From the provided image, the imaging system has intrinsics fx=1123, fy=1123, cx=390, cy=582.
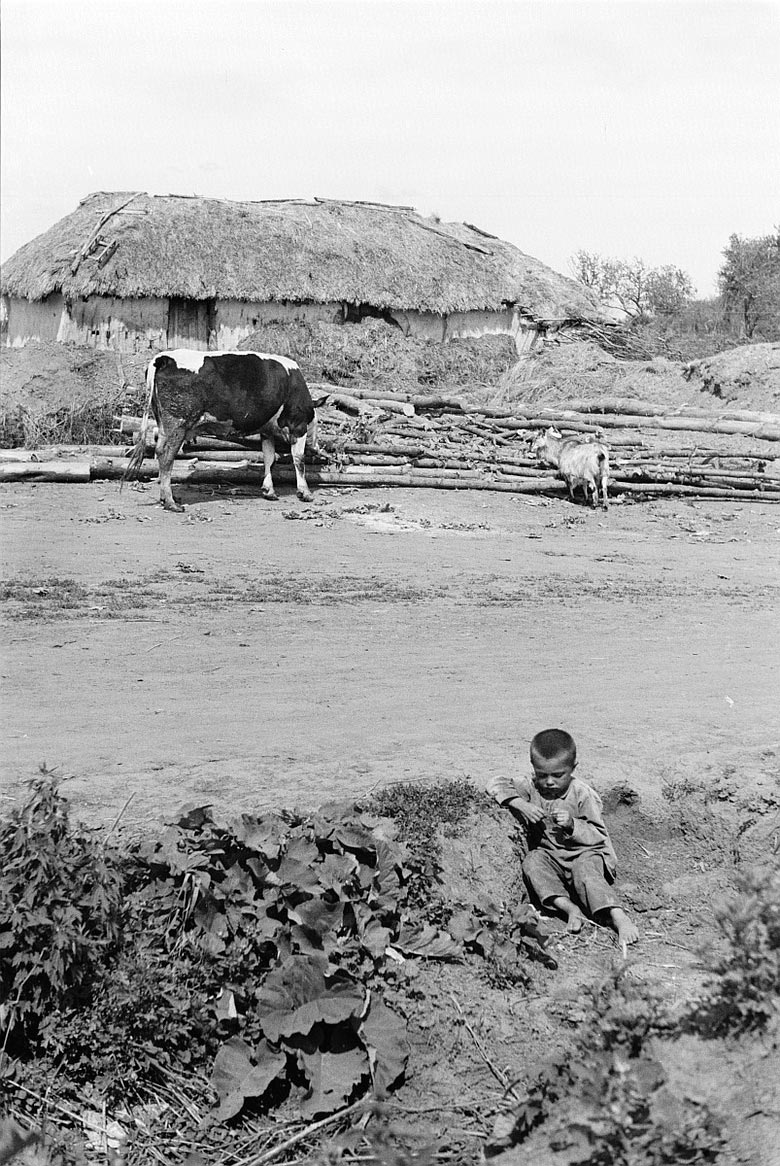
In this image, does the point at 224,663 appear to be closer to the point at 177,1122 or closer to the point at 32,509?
the point at 177,1122

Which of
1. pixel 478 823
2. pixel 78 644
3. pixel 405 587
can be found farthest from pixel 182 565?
pixel 478 823

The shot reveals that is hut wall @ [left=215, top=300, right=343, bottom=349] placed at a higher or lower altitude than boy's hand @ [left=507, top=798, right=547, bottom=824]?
higher

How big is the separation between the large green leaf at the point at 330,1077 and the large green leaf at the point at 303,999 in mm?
118

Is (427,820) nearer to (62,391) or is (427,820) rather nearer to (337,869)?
(337,869)

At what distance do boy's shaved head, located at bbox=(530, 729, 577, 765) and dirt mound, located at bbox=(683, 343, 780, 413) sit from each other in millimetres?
17721

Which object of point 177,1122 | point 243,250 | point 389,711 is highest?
point 243,250

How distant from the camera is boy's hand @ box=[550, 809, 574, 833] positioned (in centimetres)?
478

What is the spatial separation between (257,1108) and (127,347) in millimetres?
21327

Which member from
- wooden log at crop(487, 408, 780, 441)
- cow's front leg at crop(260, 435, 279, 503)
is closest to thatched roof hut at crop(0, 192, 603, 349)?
wooden log at crop(487, 408, 780, 441)

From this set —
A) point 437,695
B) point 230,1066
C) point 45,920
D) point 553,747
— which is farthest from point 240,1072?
point 437,695

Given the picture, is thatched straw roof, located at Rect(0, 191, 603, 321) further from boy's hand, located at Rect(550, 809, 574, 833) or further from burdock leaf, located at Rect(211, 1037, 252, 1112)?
burdock leaf, located at Rect(211, 1037, 252, 1112)

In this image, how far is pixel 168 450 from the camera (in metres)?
13.0

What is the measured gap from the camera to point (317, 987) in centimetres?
378

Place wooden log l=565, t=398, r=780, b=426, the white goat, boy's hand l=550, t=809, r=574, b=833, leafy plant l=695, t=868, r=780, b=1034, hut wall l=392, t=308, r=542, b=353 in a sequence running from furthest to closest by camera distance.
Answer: hut wall l=392, t=308, r=542, b=353 → wooden log l=565, t=398, r=780, b=426 → the white goat → boy's hand l=550, t=809, r=574, b=833 → leafy plant l=695, t=868, r=780, b=1034
